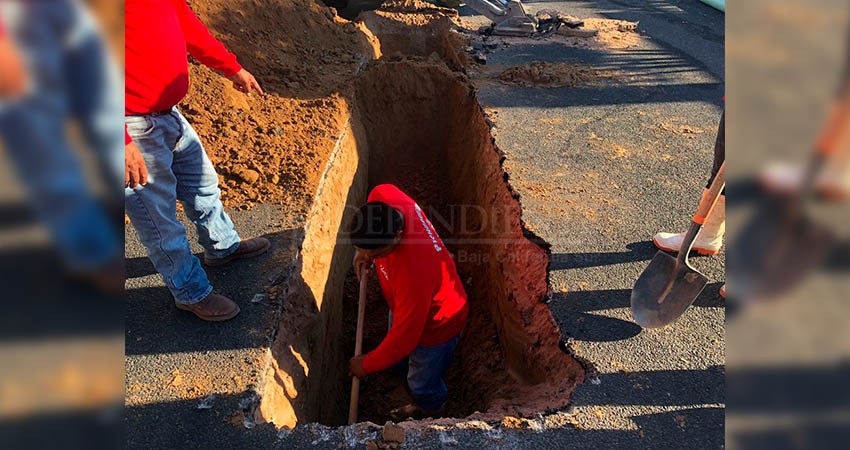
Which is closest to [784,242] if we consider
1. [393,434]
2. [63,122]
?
[63,122]

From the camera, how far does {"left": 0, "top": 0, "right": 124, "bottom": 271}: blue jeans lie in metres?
0.45

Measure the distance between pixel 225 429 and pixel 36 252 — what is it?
8.44 ft

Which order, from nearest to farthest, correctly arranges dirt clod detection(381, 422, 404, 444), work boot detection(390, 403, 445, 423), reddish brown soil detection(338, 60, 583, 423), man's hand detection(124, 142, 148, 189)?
man's hand detection(124, 142, 148, 189)
dirt clod detection(381, 422, 404, 444)
reddish brown soil detection(338, 60, 583, 423)
work boot detection(390, 403, 445, 423)

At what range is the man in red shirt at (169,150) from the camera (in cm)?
265

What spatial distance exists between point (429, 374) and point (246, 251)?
167cm

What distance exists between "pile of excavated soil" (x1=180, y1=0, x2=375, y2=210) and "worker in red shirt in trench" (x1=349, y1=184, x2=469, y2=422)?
1.29m

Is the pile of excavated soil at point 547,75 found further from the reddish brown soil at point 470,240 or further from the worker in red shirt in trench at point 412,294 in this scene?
the worker in red shirt in trench at point 412,294

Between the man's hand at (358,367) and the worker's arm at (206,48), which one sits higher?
the worker's arm at (206,48)

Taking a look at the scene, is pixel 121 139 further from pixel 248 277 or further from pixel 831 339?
Answer: pixel 248 277

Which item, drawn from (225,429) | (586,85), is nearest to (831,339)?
(225,429)

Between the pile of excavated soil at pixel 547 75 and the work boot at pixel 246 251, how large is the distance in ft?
14.5

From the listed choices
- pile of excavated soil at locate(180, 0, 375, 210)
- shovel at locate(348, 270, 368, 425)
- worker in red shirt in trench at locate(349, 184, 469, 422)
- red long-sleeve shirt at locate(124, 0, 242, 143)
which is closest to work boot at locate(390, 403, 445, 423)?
worker in red shirt in trench at locate(349, 184, 469, 422)

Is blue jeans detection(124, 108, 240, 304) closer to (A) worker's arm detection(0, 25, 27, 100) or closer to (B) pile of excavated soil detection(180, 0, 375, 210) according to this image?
(B) pile of excavated soil detection(180, 0, 375, 210)

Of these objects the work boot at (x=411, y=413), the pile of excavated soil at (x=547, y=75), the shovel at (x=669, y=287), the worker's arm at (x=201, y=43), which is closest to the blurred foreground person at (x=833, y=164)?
the shovel at (x=669, y=287)
